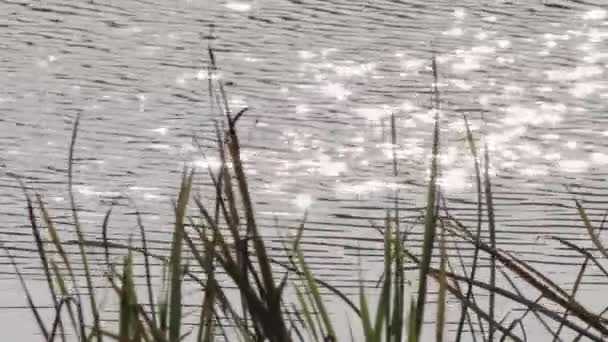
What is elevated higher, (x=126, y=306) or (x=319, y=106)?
(x=319, y=106)

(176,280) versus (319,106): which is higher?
(319,106)

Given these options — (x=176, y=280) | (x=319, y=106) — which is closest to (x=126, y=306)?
(x=176, y=280)

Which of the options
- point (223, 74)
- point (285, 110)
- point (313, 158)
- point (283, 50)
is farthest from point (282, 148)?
point (283, 50)

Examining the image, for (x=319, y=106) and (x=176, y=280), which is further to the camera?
(x=319, y=106)

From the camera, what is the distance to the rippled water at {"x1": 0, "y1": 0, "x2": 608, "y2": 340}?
3.88m

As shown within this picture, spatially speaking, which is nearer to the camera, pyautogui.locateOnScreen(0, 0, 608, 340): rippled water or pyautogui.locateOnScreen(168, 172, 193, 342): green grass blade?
pyautogui.locateOnScreen(168, 172, 193, 342): green grass blade

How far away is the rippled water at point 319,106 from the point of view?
153 inches

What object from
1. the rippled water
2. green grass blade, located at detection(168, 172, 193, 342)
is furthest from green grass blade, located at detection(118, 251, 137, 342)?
the rippled water

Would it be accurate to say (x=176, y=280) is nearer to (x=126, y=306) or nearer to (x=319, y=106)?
(x=126, y=306)

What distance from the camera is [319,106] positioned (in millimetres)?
5203

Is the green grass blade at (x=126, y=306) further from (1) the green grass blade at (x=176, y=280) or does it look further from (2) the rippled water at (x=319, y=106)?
(2) the rippled water at (x=319, y=106)

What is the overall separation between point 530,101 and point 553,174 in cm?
102

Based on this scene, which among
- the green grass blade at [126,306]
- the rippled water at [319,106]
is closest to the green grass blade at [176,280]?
the green grass blade at [126,306]

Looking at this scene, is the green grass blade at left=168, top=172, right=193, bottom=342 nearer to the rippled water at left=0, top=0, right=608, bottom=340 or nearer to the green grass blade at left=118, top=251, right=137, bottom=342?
the green grass blade at left=118, top=251, right=137, bottom=342
